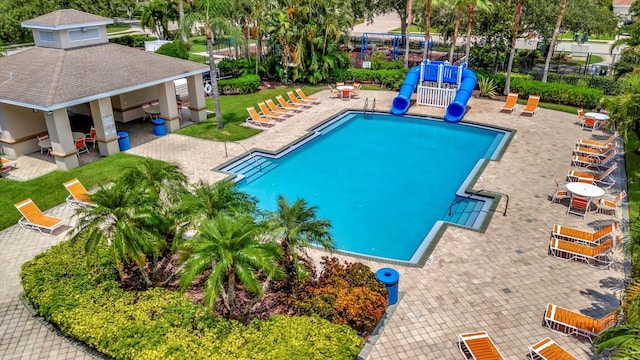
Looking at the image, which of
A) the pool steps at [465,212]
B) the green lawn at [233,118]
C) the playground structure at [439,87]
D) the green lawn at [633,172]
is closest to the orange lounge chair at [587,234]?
the green lawn at [633,172]

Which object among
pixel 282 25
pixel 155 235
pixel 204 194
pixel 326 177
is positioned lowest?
pixel 326 177

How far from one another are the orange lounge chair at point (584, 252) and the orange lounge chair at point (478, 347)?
177 inches

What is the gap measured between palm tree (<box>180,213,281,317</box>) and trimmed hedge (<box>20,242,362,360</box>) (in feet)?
2.45

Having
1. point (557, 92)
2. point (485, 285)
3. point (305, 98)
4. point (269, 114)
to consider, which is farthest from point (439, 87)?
point (485, 285)

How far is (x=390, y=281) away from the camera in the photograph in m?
10.8

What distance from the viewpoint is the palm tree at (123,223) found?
1039 cm

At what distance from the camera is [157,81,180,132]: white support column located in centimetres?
2220

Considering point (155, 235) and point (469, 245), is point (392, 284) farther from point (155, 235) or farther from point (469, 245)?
point (155, 235)

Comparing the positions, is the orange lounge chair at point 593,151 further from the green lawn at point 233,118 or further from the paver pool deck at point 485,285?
the green lawn at point 233,118

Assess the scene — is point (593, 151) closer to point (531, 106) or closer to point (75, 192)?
point (531, 106)

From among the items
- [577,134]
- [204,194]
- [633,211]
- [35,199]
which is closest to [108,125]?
[35,199]

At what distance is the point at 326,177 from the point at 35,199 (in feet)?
34.2

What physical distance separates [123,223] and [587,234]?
12303 millimetres

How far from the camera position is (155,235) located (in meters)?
11.3
